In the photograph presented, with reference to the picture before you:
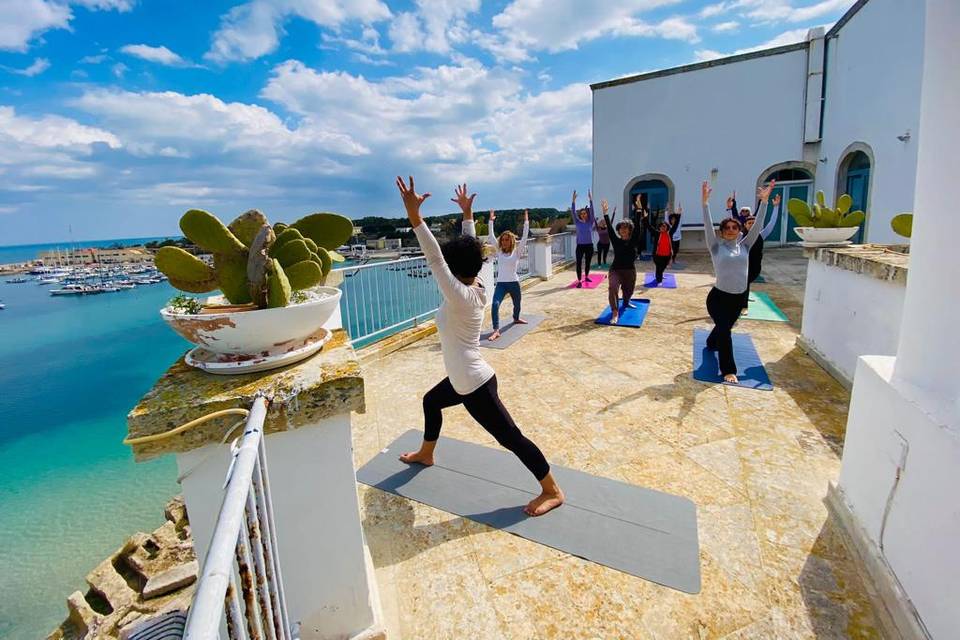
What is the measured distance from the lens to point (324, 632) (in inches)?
62.5

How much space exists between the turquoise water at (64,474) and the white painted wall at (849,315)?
953 cm

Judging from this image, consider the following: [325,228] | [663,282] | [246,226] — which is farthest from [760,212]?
[663,282]

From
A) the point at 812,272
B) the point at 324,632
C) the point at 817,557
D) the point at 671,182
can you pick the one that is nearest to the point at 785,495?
the point at 817,557

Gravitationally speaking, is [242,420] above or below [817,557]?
above

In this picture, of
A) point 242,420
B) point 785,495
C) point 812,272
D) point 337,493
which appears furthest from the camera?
point 812,272

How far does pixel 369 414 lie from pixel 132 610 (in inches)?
89.9

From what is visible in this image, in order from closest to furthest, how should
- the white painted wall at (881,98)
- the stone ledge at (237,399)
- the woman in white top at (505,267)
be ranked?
the stone ledge at (237,399)
the woman in white top at (505,267)
the white painted wall at (881,98)

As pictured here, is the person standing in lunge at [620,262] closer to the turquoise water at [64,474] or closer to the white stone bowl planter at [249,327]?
the white stone bowl planter at [249,327]

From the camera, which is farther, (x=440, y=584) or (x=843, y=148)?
(x=843, y=148)

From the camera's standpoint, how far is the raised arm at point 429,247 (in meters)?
2.03

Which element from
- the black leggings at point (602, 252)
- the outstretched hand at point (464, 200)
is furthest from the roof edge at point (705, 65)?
the outstretched hand at point (464, 200)

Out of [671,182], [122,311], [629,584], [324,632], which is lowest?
[122,311]

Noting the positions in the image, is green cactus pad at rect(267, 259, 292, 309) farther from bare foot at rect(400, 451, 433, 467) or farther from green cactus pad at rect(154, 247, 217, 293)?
bare foot at rect(400, 451, 433, 467)

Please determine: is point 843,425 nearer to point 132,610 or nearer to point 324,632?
point 324,632
